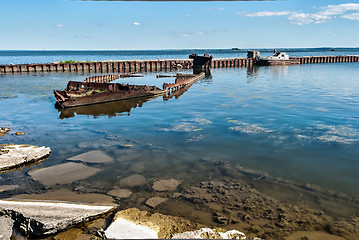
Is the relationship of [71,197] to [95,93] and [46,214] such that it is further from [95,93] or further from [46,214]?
[95,93]

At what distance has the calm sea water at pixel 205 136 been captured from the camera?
8.75 m

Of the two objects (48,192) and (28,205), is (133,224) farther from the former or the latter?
(48,192)

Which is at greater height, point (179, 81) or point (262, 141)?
point (179, 81)

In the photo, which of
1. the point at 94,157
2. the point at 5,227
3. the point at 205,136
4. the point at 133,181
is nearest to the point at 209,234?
the point at 133,181

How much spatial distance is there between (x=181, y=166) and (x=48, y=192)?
13.0 ft

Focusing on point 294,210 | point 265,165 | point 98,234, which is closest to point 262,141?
point 265,165

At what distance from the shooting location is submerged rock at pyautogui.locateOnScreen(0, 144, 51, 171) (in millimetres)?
8938

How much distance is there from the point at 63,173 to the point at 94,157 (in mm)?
1408

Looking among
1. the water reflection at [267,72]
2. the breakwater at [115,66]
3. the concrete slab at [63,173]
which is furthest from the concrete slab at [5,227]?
the breakwater at [115,66]

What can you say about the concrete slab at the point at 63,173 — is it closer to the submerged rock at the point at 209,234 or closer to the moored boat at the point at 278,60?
the submerged rock at the point at 209,234

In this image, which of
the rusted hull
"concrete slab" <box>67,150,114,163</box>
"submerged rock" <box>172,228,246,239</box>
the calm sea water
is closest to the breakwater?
the rusted hull

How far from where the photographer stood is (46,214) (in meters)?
5.87

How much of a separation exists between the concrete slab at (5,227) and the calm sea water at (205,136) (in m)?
2.66

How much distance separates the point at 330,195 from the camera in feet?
23.7
